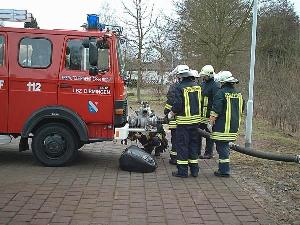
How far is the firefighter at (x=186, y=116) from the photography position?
8047 millimetres

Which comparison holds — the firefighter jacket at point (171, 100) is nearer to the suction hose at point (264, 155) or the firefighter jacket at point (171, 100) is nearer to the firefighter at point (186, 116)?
the firefighter at point (186, 116)

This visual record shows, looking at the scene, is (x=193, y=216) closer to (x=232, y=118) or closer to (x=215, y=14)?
(x=232, y=118)

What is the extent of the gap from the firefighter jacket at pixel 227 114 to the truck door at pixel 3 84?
381 centimetres

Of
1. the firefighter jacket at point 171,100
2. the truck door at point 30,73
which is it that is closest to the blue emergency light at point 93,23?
the truck door at point 30,73

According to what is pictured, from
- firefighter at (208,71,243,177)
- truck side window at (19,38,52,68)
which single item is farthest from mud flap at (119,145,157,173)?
truck side window at (19,38,52,68)

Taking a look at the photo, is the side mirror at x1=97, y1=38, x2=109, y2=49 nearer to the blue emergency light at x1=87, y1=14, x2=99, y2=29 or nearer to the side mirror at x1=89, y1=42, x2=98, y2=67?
the side mirror at x1=89, y1=42, x2=98, y2=67

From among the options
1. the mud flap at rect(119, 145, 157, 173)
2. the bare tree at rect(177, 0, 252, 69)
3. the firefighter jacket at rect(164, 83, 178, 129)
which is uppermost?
the bare tree at rect(177, 0, 252, 69)

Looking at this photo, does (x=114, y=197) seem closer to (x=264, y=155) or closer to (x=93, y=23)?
(x=264, y=155)

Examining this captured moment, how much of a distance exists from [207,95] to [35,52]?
3580mm

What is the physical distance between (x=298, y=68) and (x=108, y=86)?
1032cm

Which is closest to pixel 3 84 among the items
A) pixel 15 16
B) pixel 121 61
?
pixel 15 16

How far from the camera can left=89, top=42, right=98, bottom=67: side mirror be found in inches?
329

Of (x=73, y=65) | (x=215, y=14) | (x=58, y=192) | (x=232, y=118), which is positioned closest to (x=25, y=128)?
(x=73, y=65)

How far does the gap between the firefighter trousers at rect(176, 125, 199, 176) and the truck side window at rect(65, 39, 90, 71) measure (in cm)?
216
